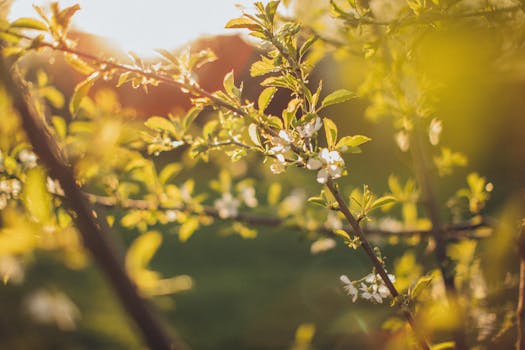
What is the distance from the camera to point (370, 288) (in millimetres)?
866

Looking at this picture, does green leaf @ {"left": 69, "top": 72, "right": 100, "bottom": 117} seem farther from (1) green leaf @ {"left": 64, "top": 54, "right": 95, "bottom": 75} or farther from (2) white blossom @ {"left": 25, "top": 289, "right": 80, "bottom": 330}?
(2) white blossom @ {"left": 25, "top": 289, "right": 80, "bottom": 330}

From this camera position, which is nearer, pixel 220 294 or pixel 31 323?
pixel 31 323

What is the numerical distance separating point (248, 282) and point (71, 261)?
4714 mm

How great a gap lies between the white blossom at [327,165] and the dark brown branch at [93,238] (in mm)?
389

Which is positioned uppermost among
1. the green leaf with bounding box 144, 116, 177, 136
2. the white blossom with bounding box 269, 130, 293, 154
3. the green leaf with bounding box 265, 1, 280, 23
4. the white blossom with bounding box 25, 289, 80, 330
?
the green leaf with bounding box 144, 116, 177, 136

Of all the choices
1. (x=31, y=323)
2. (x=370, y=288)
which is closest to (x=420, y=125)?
(x=370, y=288)

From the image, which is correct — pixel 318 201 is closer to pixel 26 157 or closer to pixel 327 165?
pixel 327 165

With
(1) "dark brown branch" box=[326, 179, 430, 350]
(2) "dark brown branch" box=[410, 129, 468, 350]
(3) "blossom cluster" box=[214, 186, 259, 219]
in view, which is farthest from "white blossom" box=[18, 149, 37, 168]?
(2) "dark brown branch" box=[410, 129, 468, 350]

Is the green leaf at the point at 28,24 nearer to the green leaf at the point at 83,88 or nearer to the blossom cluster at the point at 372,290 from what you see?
the green leaf at the point at 83,88

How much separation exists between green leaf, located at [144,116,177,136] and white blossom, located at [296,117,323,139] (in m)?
0.51

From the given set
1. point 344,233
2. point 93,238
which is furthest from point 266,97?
point 93,238

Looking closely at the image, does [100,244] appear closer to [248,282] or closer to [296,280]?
[296,280]

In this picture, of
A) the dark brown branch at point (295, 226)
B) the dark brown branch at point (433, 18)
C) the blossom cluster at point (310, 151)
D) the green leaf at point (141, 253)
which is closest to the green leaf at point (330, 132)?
the blossom cluster at point (310, 151)

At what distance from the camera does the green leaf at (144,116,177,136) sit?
112cm
